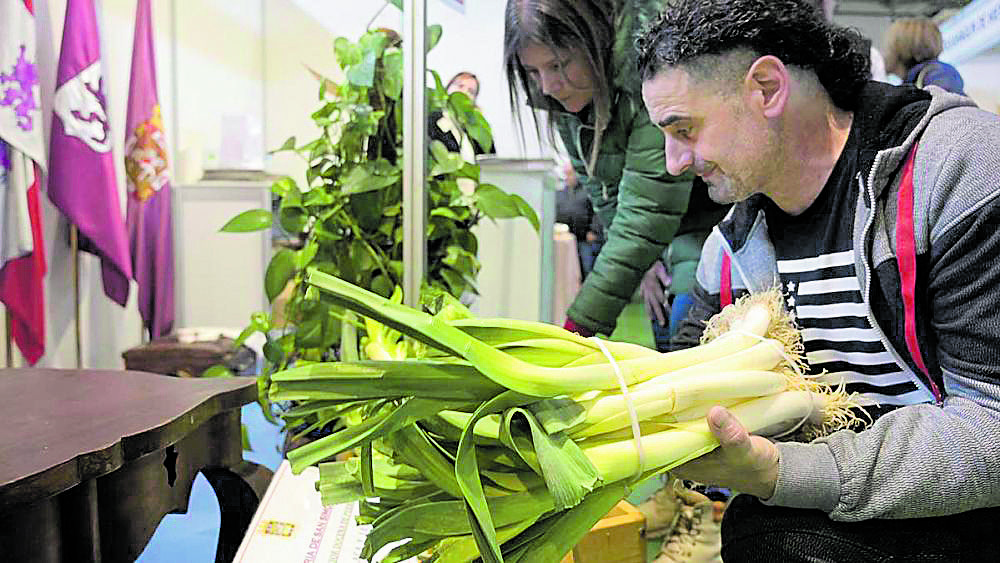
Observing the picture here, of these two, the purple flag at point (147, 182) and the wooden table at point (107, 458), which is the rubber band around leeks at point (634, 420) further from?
the purple flag at point (147, 182)

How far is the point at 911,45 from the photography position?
4.79 feet

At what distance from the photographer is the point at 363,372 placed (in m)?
0.72

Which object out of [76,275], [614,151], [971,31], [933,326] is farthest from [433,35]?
[76,275]

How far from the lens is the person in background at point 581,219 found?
5.41 feet

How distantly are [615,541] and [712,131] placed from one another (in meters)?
0.66

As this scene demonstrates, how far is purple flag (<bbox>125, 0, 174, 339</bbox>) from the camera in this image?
3.11 meters

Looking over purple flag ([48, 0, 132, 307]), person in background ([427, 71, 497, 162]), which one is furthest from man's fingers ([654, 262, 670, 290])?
purple flag ([48, 0, 132, 307])

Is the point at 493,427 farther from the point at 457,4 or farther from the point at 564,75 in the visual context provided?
the point at 457,4

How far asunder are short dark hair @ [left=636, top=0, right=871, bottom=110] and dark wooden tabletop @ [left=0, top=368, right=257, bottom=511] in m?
0.80

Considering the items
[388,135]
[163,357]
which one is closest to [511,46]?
[388,135]

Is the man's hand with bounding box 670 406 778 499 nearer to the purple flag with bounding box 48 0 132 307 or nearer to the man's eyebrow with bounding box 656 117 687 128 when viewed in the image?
the man's eyebrow with bounding box 656 117 687 128

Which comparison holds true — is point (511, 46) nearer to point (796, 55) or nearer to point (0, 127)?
point (796, 55)

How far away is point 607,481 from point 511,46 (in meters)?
1.17

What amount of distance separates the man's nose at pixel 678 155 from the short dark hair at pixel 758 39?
0.10 meters
